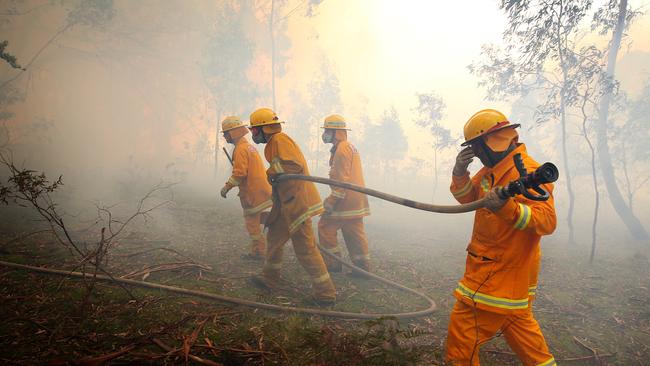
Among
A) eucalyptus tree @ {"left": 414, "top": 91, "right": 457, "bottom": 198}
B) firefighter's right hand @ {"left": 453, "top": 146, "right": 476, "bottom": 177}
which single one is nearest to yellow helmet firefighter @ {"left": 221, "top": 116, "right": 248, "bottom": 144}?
firefighter's right hand @ {"left": 453, "top": 146, "right": 476, "bottom": 177}

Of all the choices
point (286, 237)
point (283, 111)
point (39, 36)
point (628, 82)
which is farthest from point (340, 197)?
point (628, 82)

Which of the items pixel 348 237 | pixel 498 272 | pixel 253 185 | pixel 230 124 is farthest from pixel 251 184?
pixel 498 272

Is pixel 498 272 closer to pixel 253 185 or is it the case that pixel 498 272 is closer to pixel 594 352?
pixel 594 352

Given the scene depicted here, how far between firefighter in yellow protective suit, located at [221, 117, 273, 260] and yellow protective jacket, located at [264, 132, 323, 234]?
1.22 metres

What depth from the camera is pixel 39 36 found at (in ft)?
74.8

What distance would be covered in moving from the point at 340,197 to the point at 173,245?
359 centimetres

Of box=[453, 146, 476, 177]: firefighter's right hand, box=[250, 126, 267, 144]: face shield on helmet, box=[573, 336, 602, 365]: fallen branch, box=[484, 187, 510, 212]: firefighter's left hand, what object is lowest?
box=[573, 336, 602, 365]: fallen branch

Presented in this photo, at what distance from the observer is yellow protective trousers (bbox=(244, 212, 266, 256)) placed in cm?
563

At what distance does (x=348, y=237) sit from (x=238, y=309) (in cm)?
246

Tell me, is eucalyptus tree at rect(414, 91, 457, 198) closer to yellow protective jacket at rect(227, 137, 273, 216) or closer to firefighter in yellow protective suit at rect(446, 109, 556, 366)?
yellow protective jacket at rect(227, 137, 273, 216)

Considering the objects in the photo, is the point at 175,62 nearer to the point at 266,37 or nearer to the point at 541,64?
the point at 266,37

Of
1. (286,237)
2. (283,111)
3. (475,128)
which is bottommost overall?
(286,237)

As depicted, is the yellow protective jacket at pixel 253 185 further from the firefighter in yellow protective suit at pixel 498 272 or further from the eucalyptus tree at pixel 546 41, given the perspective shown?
the eucalyptus tree at pixel 546 41

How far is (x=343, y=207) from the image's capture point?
17.7 feet
